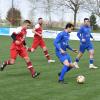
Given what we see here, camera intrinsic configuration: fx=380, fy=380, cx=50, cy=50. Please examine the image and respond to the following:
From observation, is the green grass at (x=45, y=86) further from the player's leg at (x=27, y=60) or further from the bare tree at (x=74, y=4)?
the bare tree at (x=74, y=4)

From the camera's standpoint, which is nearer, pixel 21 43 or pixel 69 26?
pixel 69 26

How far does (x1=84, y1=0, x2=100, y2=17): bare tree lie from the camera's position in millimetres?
66469

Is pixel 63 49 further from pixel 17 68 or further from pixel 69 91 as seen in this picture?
pixel 17 68

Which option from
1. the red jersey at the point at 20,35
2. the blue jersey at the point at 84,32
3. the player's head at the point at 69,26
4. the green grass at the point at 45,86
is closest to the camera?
the green grass at the point at 45,86

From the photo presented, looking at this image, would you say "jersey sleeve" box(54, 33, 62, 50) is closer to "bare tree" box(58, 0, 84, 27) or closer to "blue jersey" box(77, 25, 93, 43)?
"blue jersey" box(77, 25, 93, 43)

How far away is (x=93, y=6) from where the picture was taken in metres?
67.9

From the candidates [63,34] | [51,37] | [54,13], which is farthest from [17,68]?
[54,13]

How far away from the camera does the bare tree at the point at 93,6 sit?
66469 millimetres

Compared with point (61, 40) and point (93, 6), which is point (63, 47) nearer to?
point (61, 40)

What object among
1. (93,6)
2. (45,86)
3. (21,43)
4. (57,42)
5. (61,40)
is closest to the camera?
(45,86)

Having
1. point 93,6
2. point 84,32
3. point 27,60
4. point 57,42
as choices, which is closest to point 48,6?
point 93,6

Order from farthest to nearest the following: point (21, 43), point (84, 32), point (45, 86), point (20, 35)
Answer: point (84, 32) < point (21, 43) < point (20, 35) < point (45, 86)

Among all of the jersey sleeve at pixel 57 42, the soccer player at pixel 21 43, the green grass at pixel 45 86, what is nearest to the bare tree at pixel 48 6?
the green grass at pixel 45 86

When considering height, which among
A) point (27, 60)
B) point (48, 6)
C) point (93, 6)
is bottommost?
point (27, 60)
